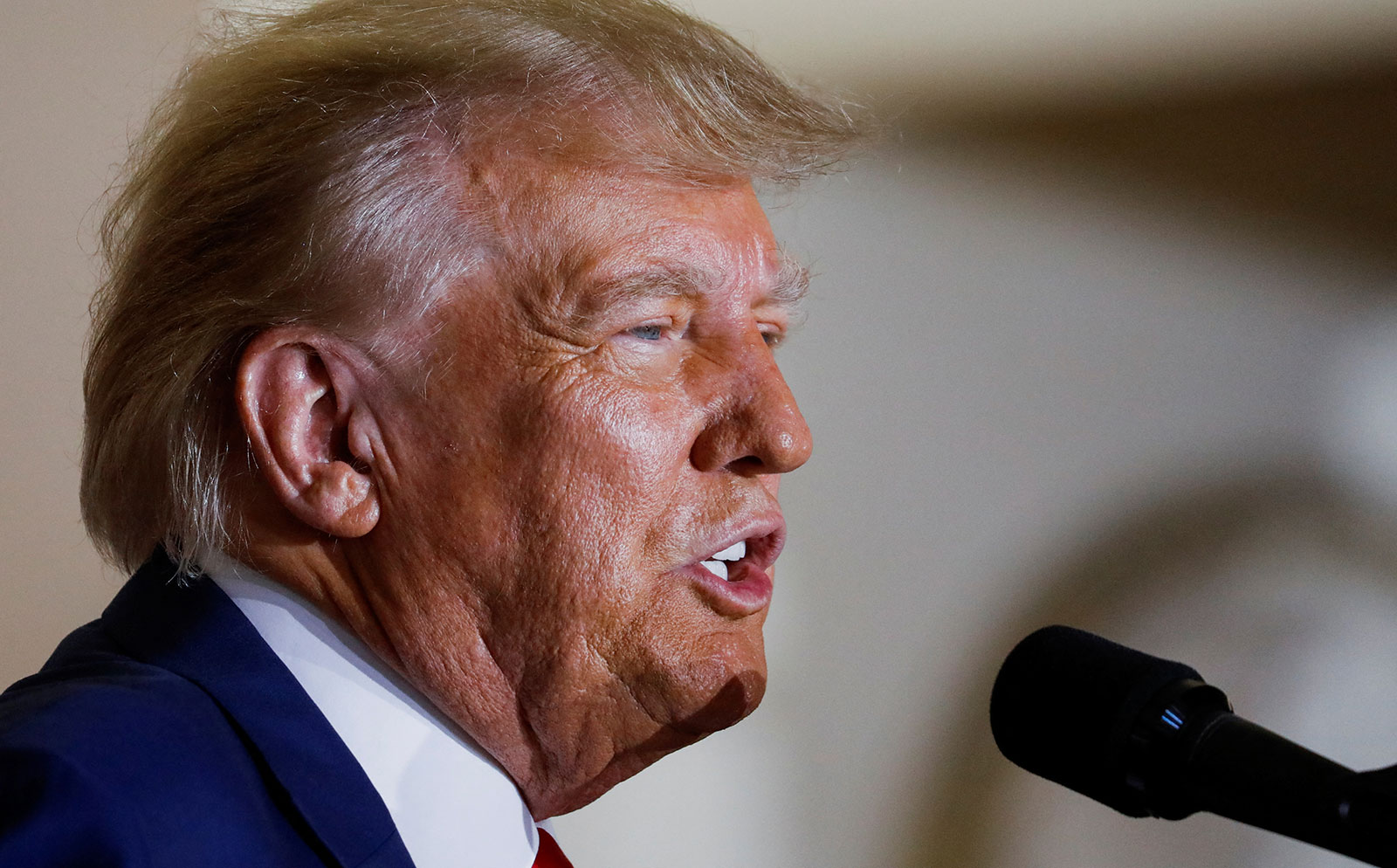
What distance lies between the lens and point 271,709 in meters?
0.90

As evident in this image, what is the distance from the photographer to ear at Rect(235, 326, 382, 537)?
93cm

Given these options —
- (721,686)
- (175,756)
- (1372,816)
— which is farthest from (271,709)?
(1372,816)

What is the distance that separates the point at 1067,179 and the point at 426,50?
2.86ft

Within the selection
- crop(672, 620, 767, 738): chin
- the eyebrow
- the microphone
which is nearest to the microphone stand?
the microphone

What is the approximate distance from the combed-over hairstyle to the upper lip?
1.03 feet

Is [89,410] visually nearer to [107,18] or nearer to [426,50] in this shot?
[426,50]

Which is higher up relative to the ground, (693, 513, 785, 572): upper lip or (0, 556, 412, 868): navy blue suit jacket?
(693, 513, 785, 572): upper lip

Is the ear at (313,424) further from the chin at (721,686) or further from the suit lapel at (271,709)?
the chin at (721,686)

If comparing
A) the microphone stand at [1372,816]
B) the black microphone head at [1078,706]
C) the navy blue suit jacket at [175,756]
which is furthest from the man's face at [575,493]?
the microphone stand at [1372,816]

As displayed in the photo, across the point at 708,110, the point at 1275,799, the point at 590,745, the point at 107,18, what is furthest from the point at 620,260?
the point at 107,18

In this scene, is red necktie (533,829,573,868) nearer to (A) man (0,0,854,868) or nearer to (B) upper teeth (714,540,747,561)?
(A) man (0,0,854,868)

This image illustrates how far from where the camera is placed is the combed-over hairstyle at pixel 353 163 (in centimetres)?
95

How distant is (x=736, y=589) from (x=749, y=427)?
0.49ft

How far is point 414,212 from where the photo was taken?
95cm
